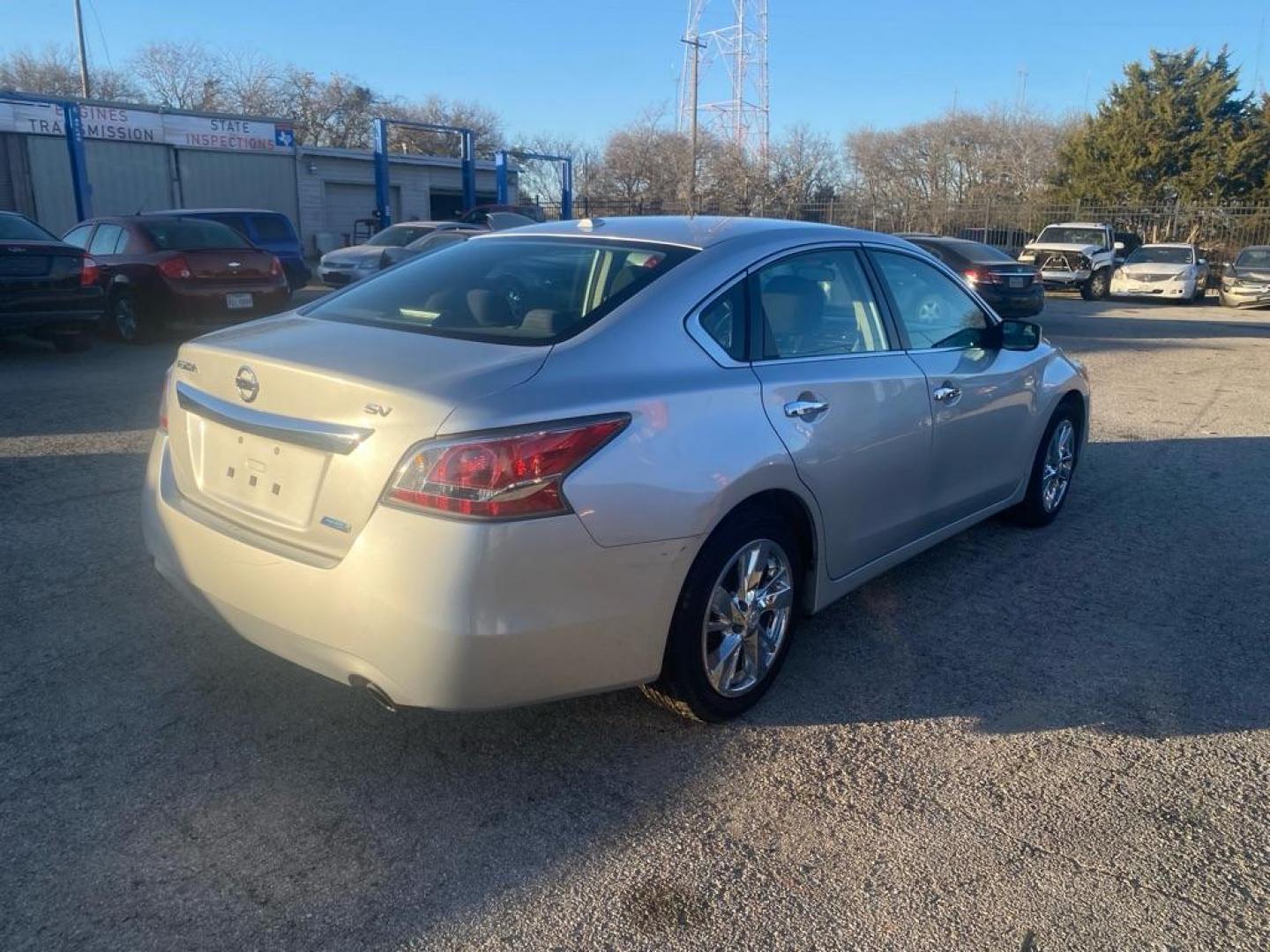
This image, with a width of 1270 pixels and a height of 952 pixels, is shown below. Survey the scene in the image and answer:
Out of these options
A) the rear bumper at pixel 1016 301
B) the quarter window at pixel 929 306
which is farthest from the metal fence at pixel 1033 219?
the quarter window at pixel 929 306

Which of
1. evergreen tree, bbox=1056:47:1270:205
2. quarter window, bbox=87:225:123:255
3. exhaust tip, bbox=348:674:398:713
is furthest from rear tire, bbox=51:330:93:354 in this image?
evergreen tree, bbox=1056:47:1270:205

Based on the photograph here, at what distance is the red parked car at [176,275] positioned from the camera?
38.4ft

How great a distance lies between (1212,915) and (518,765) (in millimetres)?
1908

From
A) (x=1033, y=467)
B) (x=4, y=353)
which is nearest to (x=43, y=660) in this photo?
(x=1033, y=467)

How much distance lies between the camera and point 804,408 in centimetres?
358

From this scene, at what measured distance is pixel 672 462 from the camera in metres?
3.04

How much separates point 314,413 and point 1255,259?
2665 cm

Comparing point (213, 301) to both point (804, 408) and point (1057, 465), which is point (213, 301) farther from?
point (804, 408)

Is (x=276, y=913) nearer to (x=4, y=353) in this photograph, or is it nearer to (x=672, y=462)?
(x=672, y=462)

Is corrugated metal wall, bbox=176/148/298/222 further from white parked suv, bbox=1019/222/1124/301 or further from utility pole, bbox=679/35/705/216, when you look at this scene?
white parked suv, bbox=1019/222/1124/301

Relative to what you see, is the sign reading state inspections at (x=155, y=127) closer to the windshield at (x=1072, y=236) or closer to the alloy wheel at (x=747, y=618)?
the windshield at (x=1072, y=236)

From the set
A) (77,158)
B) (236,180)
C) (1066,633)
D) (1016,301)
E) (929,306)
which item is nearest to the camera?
(1066,633)

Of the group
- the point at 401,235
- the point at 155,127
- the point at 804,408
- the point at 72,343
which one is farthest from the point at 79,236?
the point at 155,127

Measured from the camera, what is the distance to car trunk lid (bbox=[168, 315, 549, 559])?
9.19ft
